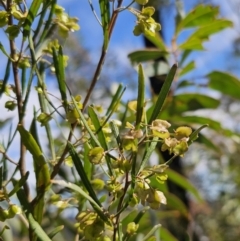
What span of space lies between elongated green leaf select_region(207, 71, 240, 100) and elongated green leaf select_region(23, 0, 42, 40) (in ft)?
1.73

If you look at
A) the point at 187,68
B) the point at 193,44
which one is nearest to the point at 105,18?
the point at 193,44

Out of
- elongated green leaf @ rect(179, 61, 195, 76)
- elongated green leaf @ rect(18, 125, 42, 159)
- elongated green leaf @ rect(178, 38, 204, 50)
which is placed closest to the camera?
elongated green leaf @ rect(18, 125, 42, 159)

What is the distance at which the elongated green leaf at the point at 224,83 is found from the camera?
853mm

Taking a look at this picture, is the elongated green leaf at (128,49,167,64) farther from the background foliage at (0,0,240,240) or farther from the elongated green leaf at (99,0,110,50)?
the elongated green leaf at (99,0,110,50)

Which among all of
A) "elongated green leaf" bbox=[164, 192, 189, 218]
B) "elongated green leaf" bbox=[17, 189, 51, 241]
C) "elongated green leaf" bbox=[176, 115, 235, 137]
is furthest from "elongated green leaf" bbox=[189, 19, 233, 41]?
"elongated green leaf" bbox=[17, 189, 51, 241]

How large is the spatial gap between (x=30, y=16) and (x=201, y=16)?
0.53 m

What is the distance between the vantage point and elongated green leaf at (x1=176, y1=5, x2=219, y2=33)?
85 centimetres

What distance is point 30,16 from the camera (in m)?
0.37

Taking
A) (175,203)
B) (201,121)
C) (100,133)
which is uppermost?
(100,133)

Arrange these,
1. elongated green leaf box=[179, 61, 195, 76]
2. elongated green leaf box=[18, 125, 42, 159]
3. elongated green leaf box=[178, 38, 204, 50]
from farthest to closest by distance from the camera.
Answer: elongated green leaf box=[179, 61, 195, 76], elongated green leaf box=[178, 38, 204, 50], elongated green leaf box=[18, 125, 42, 159]

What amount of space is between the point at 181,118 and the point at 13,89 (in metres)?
0.48

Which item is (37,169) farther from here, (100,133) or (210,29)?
(210,29)

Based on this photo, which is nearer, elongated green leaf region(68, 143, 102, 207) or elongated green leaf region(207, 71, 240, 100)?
elongated green leaf region(68, 143, 102, 207)

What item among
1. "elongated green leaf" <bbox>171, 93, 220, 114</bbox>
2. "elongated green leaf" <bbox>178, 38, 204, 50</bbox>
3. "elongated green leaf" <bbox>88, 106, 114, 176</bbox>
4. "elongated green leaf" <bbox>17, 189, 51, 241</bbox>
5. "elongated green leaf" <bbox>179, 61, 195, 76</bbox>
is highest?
"elongated green leaf" <bbox>178, 38, 204, 50</bbox>
